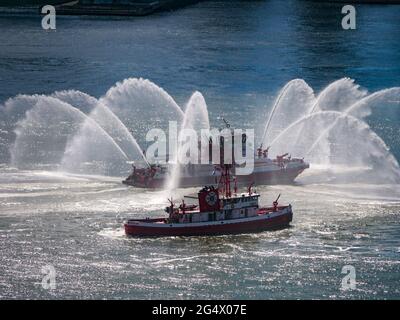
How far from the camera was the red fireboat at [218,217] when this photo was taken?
100938mm

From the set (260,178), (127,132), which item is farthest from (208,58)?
(260,178)

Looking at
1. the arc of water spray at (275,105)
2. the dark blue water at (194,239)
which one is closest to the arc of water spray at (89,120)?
the dark blue water at (194,239)

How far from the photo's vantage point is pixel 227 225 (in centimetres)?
10219

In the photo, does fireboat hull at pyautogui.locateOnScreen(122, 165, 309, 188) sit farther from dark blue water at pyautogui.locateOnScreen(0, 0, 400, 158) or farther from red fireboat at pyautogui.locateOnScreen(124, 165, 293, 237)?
dark blue water at pyautogui.locateOnScreen(0, 0, 400, 158)

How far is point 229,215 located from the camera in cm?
10281

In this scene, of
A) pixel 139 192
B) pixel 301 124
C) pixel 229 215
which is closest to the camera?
pixel 229 215

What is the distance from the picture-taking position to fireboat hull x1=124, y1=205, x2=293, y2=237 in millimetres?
100312

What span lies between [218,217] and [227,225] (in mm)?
819

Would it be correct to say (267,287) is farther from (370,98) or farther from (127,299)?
(370,98)

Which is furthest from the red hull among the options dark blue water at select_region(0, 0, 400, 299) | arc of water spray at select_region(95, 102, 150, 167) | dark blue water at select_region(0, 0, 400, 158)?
dark blue water at select_region(0, 0, 400, 158)

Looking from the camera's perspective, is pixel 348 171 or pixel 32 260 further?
pixel 348 171
